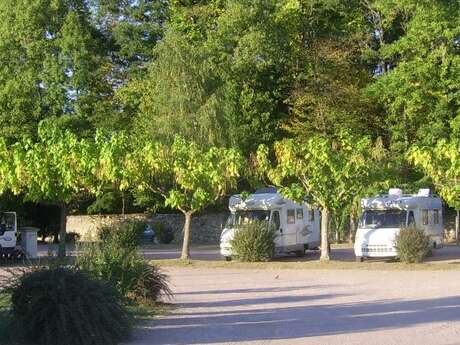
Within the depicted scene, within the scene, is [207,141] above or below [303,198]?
above

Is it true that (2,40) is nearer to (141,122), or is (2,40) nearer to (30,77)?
(30,77)

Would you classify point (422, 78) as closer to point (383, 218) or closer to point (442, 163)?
point (442, 163)

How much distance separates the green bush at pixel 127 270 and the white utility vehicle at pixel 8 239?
16298mm

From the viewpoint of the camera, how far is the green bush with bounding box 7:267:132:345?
10.6 metres

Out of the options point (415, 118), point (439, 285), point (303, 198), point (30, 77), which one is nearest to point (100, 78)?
point (30, 77)

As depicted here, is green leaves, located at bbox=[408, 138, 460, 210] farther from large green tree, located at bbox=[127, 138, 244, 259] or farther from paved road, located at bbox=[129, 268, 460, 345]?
large green tree, located at bbox=[127, 138, 244, 259]

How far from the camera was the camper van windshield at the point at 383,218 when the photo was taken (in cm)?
2883

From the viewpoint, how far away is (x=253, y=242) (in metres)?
28.6

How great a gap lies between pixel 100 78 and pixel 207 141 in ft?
36.4

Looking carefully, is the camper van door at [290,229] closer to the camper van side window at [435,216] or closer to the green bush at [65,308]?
the camper van side window at [435,216]

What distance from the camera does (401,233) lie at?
27.3m

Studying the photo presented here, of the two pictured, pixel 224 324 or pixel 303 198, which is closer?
pixel 224 324

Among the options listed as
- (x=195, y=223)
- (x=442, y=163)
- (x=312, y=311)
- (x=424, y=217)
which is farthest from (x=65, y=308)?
(x=195, y=223)

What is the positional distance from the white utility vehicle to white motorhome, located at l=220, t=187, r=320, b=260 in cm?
838
